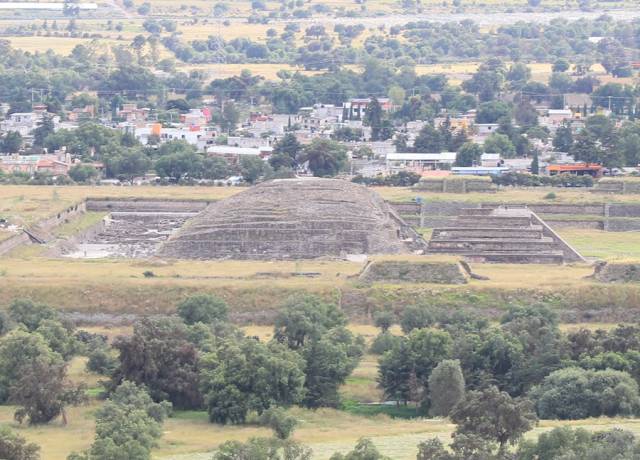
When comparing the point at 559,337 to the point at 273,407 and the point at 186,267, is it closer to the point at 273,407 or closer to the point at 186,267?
the point at 273,407

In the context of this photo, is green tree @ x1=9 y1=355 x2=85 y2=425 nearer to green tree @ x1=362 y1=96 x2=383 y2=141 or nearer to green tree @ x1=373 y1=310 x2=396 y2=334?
green tree @ x1=373 y1=310 x2=396 y2=334

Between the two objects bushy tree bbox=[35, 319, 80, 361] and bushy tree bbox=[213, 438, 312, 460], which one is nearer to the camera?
bushy tree bbox=[213, 438, 312, 460]

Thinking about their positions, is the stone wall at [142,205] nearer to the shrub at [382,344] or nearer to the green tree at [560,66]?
the shrub at [382,344]

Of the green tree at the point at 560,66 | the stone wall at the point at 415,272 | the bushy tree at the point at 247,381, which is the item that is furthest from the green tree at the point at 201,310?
the green tree at the point at 560,66

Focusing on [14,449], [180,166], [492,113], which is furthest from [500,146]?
[14,449]

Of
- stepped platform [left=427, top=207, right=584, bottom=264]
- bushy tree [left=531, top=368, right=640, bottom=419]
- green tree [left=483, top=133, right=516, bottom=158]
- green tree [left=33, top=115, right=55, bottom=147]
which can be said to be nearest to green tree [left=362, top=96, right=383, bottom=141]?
green tree [left=483, top=133, right=516, bottom=158]

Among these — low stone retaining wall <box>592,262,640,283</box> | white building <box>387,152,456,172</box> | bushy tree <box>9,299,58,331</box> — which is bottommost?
white building <box>387,152,456,172</box>

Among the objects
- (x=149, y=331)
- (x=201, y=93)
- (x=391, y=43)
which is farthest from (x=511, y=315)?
(x=391, y=43)
